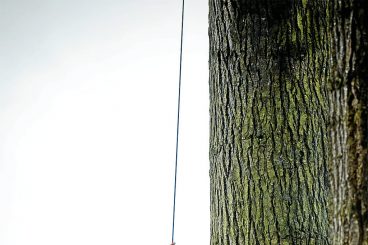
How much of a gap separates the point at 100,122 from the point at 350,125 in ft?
9.67

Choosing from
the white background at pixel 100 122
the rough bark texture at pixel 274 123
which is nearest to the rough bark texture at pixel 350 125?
the rough bark texture at pixel 274 123

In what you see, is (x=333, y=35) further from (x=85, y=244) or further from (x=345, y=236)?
(x=85, y=244)

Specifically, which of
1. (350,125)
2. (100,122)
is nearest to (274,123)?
(350,125)

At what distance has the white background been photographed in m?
3.84

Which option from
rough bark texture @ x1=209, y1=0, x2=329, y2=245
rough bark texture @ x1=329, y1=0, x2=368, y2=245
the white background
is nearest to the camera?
rough bark texture @ x1=329, y1=0, x2=368, y2=245

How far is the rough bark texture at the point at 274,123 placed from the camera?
5.68ft

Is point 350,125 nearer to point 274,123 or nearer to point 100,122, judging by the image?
point 274,123

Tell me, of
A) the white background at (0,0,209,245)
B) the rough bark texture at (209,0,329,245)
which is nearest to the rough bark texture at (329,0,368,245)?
the rough bark texture at (209,0,329,245)

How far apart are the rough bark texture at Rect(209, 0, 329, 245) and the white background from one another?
2.08m

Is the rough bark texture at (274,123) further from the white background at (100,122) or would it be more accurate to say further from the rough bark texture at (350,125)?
the white background at (100,122)

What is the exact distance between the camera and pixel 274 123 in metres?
1.75

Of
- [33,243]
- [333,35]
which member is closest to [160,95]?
[33,243]

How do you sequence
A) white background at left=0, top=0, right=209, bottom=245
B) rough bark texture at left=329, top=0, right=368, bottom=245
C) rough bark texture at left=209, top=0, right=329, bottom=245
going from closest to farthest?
rough bark texture at left=329, top=0, right=368, bottom=245 → rough bark texture at left=209, top=0, right=329, bottom=245 → white background at left=0, top=0, right=209, bottom=245

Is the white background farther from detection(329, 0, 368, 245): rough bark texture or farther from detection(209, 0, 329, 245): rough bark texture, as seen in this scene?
detection(329, 0, 368, 245): rough bark texture
